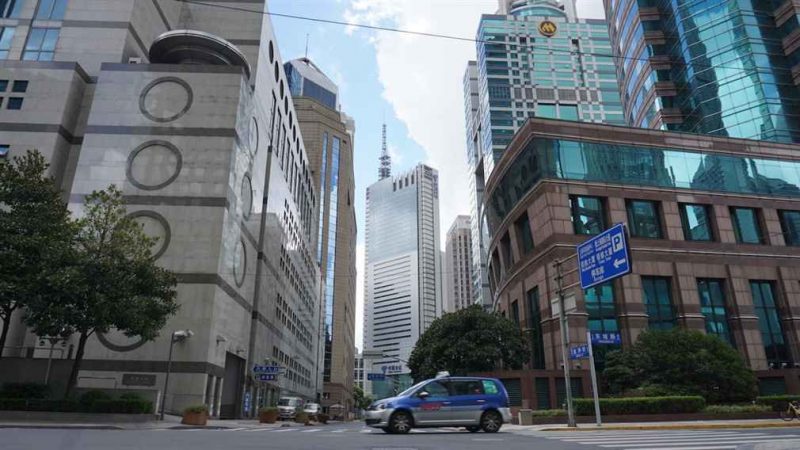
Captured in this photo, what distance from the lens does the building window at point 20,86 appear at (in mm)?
38500

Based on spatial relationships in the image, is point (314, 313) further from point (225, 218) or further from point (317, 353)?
point (225, 218)

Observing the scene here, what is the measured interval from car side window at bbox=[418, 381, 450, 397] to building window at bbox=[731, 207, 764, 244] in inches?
1735

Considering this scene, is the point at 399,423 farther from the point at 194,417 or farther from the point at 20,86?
the point at 20,86

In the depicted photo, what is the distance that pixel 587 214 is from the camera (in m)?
46.1

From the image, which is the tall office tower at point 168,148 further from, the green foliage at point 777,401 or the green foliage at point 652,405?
the green foliage at point 777,401

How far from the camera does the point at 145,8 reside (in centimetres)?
4584

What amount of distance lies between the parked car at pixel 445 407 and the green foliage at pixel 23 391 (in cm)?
1858

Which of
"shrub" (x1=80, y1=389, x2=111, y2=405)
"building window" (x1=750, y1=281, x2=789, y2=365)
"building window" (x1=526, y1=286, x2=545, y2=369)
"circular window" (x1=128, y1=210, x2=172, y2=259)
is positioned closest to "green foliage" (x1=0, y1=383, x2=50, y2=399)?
"shrub" (x1=80, y1=389, x2=111, y2=405)

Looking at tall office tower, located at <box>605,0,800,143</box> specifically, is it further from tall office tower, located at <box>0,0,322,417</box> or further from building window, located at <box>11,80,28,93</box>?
building window, located at <box>11,80,28,93</box>

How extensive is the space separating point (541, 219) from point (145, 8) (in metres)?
40.7

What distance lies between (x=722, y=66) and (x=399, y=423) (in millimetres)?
66507

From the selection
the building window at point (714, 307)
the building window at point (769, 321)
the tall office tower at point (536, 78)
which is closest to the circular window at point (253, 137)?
the building window at point (714, 307)

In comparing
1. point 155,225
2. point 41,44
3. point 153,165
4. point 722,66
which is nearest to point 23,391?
point 155,225

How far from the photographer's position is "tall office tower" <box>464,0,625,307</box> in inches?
4722
